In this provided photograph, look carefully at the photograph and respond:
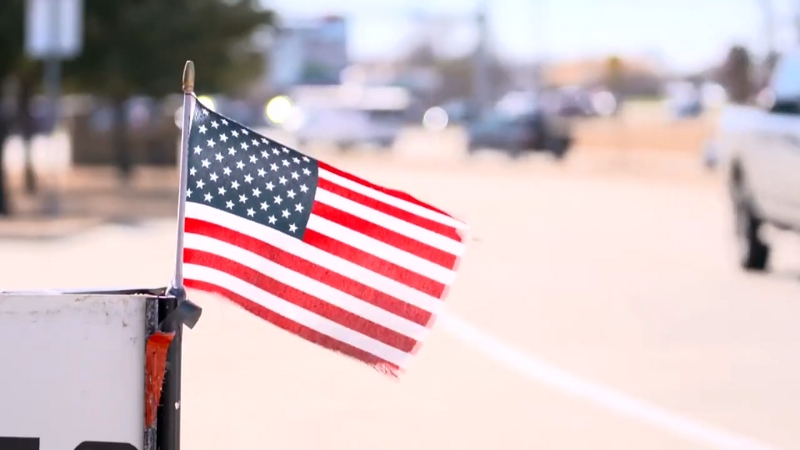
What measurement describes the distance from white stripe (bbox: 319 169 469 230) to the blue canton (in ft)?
0.24

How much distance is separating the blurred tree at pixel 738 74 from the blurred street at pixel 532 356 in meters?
38.8

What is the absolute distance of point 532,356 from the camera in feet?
40.3

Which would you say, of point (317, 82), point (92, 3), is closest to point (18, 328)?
point (92, 3)

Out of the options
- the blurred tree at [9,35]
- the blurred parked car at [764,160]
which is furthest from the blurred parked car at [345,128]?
the blurred parked car at [764,160]

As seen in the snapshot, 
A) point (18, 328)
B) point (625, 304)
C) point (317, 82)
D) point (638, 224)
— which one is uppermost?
point (18, 328)

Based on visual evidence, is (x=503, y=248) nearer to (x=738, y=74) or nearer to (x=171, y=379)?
(x=171, y=379)

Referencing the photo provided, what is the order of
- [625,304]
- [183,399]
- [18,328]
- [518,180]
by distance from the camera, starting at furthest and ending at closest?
[518,180] → [625,304] → [183,399] → [18,328]

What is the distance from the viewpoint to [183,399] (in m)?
10.2

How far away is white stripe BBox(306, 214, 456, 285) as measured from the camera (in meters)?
6.07

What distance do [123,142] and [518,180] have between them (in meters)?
9.64

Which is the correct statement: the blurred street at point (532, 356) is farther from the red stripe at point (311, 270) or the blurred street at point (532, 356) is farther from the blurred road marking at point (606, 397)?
the red stripe at point (311, 270)

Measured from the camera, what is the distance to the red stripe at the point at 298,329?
6.01 metres

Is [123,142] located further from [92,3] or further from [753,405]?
[753,405]

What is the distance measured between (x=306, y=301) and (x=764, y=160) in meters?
11.9
